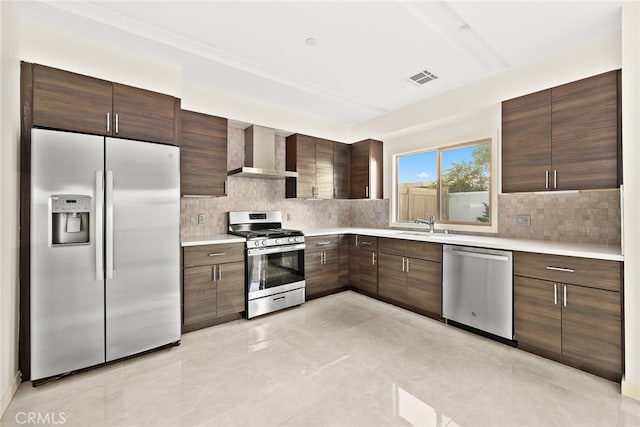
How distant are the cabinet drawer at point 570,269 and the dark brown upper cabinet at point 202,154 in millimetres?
3092

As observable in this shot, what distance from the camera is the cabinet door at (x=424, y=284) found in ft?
10.2

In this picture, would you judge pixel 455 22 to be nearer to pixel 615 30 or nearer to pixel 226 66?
pixel 615 30

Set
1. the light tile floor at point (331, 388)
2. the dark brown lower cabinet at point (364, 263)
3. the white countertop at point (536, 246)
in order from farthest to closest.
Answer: the dark brown lower cabinet at point (364, 263) → the white countertop at point (536, 246) → the light tile floor at point (331, 388)

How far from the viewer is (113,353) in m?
2.25

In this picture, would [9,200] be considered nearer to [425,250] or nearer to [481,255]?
[425,250]

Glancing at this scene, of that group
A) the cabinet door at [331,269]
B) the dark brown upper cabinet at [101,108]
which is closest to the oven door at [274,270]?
the cabinet door at [331,269]

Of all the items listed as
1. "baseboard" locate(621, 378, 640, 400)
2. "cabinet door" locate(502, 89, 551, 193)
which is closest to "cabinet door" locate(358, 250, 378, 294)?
"cabinet door" locate(502, 89, 551, 193)

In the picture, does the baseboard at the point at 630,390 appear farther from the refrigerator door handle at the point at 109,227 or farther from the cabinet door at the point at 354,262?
the refrigerator door handle at the point at 109,227

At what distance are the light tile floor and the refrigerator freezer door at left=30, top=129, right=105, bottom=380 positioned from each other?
218 mm

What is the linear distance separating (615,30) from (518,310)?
2.40m

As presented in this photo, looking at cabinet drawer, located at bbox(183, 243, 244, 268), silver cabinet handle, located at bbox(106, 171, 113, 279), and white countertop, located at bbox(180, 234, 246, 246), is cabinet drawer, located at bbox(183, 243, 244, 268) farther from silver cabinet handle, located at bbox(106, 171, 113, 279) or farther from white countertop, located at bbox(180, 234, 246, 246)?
silver cabinet handle, located at bbox(106, 171, 113, 279)

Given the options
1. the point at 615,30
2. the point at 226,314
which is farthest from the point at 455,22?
the point at 226,314

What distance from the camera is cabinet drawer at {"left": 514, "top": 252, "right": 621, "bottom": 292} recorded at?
6.63 feet

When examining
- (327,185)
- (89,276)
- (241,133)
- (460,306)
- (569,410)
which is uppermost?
(241,133)
